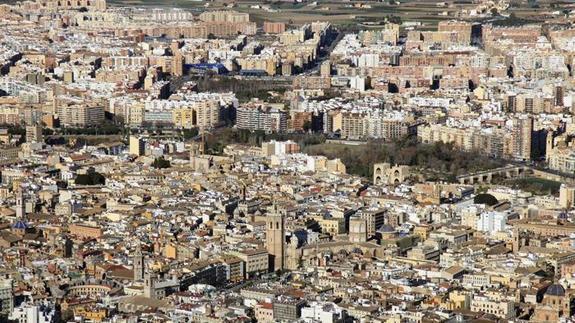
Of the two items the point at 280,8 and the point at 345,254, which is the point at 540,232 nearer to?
the point at 345,254

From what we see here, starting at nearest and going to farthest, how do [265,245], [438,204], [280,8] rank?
1. [265,245]
2. [438,204]
3. [280,8]

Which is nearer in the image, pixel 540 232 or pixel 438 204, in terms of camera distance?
pixel 540 232

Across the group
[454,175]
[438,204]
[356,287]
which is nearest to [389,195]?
[438,204]

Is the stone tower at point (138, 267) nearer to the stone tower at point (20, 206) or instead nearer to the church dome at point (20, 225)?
the church dome at point (20, 225)

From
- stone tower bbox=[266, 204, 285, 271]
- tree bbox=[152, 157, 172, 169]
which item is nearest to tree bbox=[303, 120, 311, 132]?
tree bbox=[152, 157, 172, 169]

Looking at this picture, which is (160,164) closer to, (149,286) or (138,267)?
(138,267)

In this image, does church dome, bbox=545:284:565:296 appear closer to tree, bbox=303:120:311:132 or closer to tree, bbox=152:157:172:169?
tree, bbox=152:157:172:169
